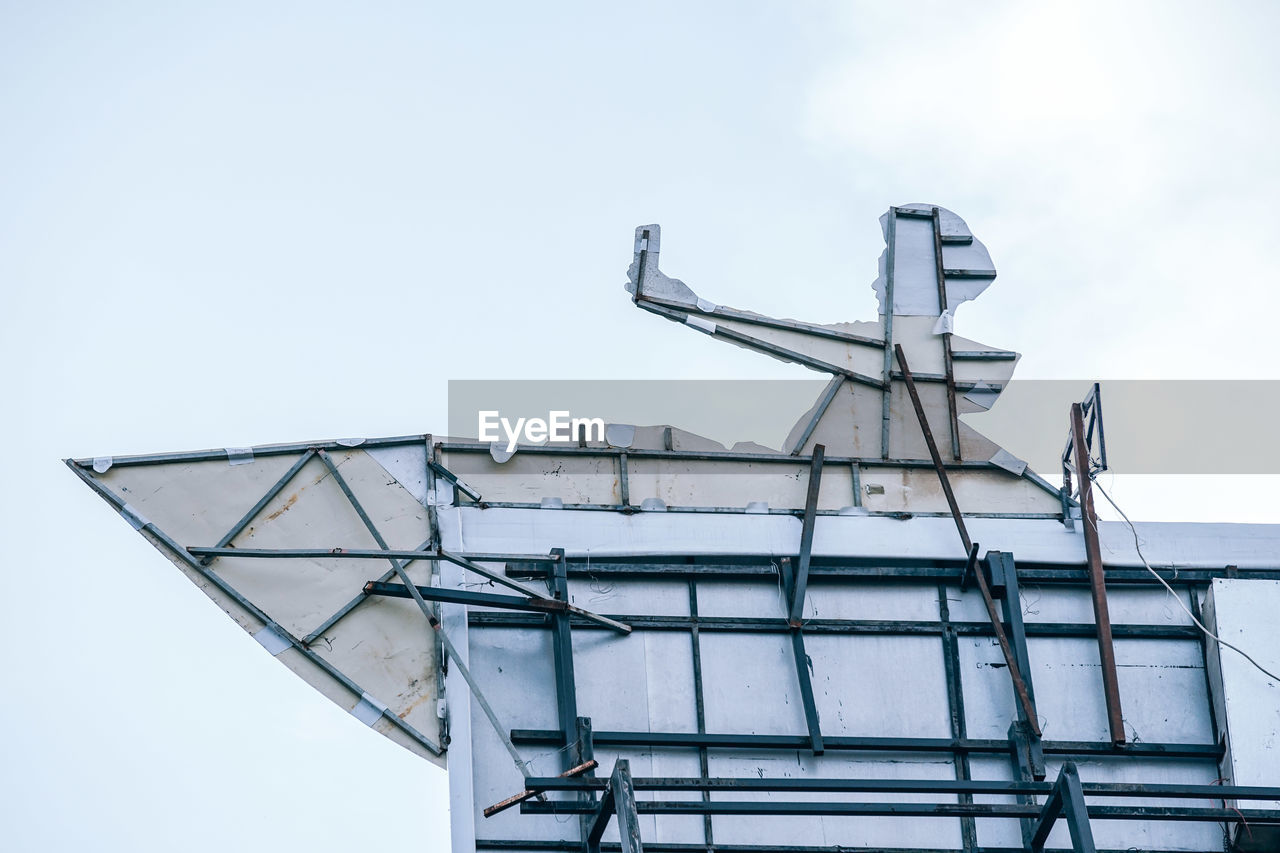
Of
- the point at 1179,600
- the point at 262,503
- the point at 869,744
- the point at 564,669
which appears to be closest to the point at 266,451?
the point at 262,503

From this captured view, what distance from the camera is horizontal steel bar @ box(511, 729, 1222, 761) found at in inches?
580

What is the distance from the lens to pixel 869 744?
49.1ft

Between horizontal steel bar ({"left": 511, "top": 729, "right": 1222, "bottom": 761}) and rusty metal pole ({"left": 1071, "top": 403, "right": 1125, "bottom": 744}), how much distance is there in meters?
0.31

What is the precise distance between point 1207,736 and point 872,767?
296 centimetres

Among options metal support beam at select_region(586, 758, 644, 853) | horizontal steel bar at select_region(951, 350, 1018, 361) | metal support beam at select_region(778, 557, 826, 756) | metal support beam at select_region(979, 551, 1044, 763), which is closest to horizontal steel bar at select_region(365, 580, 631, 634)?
metal support beam at select_region(778, 557, 826, 756)

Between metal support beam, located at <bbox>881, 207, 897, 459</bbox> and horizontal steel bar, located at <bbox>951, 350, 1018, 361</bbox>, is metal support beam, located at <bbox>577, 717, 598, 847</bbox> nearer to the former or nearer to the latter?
metal support beam, located at <bbox>881, 207, 897, 459</bbox>

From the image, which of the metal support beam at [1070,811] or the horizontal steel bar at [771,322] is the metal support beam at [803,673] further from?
the horizontal steel bar at [771,322]

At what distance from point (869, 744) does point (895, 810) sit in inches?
40.0

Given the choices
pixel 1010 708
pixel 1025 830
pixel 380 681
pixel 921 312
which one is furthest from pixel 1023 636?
pixel 380 681

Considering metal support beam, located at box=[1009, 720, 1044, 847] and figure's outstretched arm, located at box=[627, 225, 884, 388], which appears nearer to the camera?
metal support beam, located at box=[1009, 720, 1044, 847]

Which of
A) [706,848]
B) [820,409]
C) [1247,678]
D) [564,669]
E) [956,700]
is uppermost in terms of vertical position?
[820,409]

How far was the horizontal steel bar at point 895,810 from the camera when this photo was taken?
543 inches

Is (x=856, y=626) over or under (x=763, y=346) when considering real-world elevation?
under

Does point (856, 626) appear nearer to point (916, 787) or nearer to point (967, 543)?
point (967, 543)
